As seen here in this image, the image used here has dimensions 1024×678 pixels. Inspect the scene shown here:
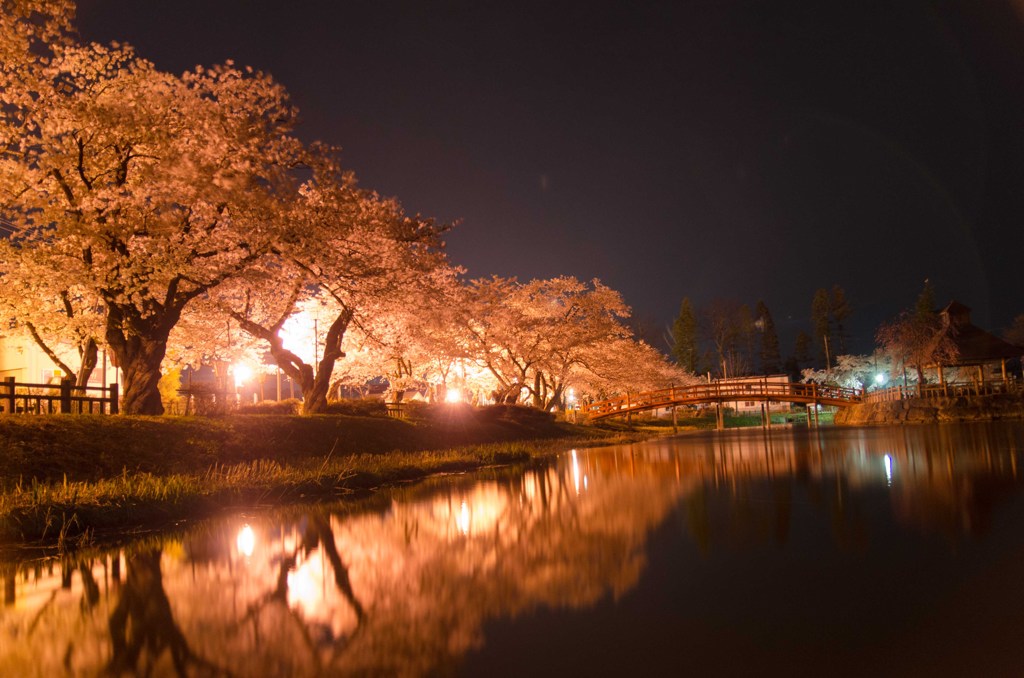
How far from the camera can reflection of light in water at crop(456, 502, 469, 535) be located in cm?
750

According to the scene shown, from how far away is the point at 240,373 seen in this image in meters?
42.2

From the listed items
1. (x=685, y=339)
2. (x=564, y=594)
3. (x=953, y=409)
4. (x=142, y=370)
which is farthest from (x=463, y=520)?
(x=685, y=339)

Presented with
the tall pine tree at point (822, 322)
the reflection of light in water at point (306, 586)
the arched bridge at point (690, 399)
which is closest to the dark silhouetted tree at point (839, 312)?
the tall pine tree at point (822, 322)

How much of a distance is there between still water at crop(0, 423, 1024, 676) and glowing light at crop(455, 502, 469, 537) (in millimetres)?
79

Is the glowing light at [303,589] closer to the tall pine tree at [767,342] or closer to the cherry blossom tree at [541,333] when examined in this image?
the cherry blossom tree at [541,333]

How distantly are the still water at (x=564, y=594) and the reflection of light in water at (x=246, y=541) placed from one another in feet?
0.13

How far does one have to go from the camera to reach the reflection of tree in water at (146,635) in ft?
11.4

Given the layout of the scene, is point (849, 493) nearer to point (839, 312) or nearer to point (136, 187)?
point (136, 187)

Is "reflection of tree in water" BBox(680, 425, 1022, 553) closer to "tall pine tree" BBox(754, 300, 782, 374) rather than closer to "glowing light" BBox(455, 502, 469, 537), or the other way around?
"glowing light" BBox(455, 502, 469, 537)

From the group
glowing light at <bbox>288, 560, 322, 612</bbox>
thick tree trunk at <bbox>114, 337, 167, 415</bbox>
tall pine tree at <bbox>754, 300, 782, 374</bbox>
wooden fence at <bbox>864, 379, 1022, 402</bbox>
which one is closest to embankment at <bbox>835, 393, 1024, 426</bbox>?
wooden fence at <bbox>864, 379, 1022, 402</bbox>

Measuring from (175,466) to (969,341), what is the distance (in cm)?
5339

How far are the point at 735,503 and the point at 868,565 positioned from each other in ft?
→ 12.8

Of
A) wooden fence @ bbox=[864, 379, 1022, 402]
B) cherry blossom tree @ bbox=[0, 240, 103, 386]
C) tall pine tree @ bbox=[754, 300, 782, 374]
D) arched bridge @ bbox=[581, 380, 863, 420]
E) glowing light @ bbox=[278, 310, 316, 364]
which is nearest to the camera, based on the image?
cherry blossom tree @ bbox=[0, 240, 103, 386]

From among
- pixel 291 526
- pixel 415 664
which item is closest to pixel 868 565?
pixel 415 664
